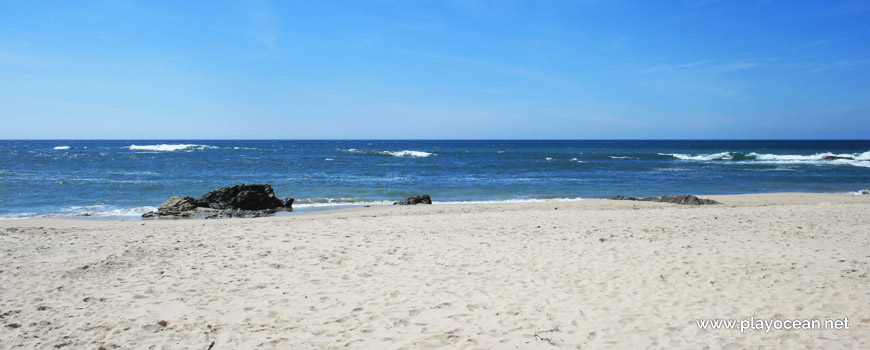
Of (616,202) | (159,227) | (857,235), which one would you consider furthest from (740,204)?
(159,227)

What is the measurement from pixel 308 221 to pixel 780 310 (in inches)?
352

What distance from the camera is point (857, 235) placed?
8711 millimetres

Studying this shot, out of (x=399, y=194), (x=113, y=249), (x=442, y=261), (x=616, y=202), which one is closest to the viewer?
(x=442, y=261)

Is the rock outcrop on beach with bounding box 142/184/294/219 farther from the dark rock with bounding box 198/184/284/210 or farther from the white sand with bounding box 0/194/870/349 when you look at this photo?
the white sand with bounding box 0/194/870/349

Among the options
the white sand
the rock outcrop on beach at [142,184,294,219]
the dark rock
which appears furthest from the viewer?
the dark rock

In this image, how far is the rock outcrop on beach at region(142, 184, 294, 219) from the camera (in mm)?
13266

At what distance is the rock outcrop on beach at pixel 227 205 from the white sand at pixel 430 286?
343 centimetres

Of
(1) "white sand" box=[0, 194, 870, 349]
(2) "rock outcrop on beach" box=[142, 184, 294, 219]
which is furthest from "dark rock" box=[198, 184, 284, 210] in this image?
(1) "white sand" box=[0, 194, 870, 349]

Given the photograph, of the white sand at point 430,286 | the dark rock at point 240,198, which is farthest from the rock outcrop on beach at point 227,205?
the white sand at point 430,286

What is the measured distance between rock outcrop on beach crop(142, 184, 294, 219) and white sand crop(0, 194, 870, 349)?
3433mm

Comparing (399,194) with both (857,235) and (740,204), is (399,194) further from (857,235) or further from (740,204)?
(857,235)

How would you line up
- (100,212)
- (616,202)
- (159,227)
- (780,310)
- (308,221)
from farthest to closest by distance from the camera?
(616,202) < (100,212) < (308,221) < (159,227) < (780,310)

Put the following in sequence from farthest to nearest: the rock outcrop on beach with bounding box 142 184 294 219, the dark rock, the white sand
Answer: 1. the dark rock
2. the rock outcrop on beach with bounding box 142 184 294 219
3. the white sand

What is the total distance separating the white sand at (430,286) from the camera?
14.2ft
